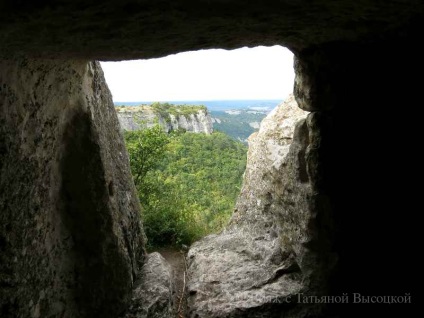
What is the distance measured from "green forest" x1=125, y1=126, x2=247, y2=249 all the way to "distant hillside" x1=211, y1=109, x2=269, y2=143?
24470mm

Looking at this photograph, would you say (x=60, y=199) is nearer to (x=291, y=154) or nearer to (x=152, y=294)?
(x=152, y=294)

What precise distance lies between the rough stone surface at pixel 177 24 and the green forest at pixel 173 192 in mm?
5801

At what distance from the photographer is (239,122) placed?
45750mm

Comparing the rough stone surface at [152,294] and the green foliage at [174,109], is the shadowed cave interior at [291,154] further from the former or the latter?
the green foliage at [174,109]

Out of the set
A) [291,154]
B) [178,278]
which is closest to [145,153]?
[178,278]

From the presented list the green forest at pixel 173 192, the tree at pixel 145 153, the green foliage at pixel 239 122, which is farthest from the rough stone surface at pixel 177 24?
the green foliage at pixel 239 122

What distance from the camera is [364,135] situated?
411 cm

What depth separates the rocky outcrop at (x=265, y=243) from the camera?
493 cm

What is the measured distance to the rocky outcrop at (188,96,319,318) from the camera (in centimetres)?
493

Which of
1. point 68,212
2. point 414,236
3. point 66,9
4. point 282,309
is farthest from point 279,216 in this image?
point 66,9

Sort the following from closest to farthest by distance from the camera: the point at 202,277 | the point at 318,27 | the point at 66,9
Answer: the point at 66,9, the point at 318,27, the point at 202,277

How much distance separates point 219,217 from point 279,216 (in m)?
4.74

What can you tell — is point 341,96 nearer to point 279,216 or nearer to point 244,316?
point 279,216

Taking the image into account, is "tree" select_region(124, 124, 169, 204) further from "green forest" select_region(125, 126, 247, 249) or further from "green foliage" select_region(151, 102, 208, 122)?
"green foliage" select_region(151, 102, 208, 122)
